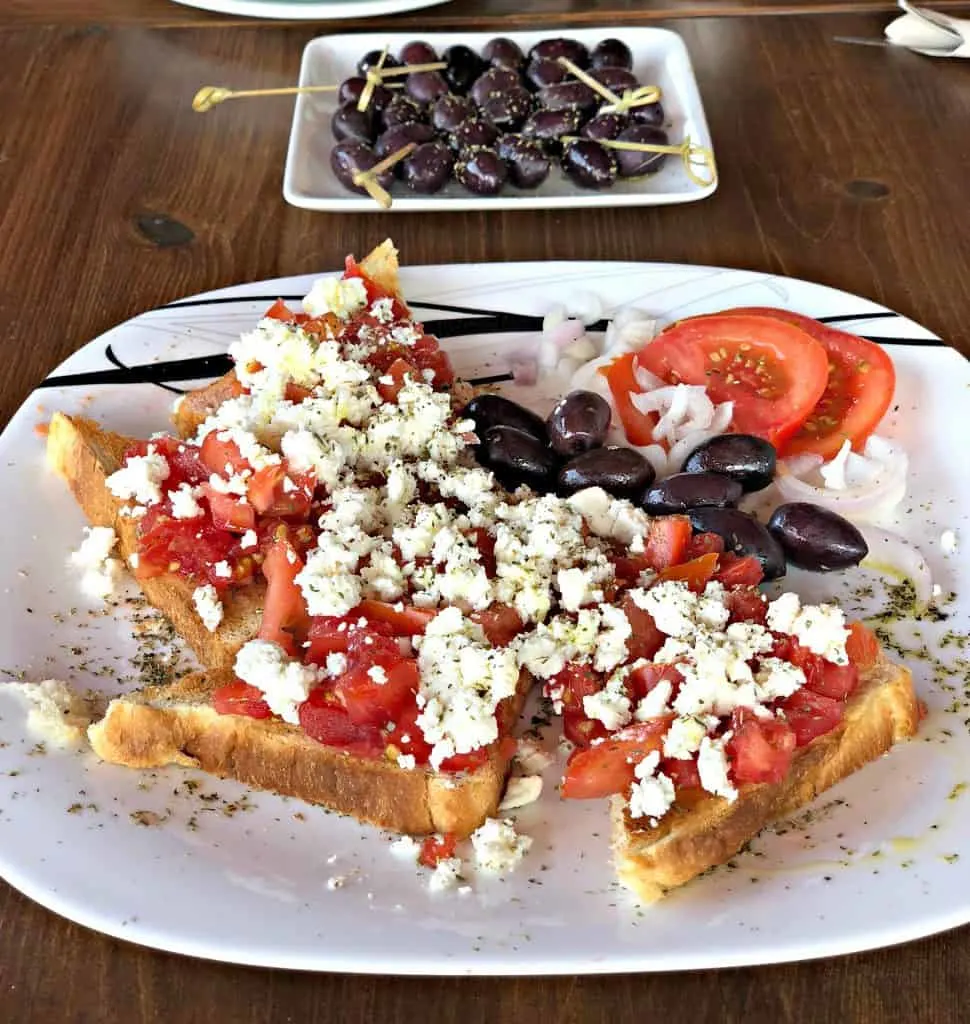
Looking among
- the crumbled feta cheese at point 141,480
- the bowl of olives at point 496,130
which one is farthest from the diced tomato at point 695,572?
the bowl of olives at point 496,130

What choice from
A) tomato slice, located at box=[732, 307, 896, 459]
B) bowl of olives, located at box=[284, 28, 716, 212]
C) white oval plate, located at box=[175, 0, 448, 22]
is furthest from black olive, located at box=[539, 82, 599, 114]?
tomato slice, located at box=[732, 307, 896, 459]

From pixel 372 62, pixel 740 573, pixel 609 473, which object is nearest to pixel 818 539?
pixel 740 573

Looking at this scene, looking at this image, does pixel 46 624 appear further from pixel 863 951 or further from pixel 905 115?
pixel 905 115

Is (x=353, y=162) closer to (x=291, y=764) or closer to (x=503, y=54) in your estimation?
(x=503, y=54)

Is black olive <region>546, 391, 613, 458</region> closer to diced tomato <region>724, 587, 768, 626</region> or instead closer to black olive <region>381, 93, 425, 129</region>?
diced tomato <region>724, 587, 768, 626</region>

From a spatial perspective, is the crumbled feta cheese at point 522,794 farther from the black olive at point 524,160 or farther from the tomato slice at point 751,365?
the black olive at point 524,160

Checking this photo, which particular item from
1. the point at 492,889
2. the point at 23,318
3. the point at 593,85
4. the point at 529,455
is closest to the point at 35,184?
the point at 23,318
